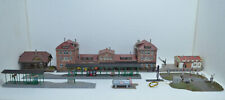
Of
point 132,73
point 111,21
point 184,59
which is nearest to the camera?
point 132,73

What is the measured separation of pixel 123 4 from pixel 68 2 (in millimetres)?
1709

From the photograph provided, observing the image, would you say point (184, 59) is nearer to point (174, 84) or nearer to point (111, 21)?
point (174, 84)

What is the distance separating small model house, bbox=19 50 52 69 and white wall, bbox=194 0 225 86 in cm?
463

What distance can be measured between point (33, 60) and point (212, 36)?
5029 millimetres

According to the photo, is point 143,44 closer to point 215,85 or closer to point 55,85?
point 215,85

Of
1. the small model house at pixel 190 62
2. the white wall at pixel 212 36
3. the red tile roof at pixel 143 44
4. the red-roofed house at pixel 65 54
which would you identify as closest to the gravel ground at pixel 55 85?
the red-roofed house at pixel 65 54

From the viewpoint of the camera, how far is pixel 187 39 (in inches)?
263

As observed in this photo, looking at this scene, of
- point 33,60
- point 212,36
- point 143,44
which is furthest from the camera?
point 143,44

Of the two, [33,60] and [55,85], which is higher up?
[33,60]

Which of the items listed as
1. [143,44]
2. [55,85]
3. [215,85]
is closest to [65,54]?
[55,85]

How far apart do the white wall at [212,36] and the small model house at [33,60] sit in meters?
4.63

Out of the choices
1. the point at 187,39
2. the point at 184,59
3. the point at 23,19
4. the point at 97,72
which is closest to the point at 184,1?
the point at 187,39

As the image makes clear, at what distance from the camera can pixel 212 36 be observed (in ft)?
18.1

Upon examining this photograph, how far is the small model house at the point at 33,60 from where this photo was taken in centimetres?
581
